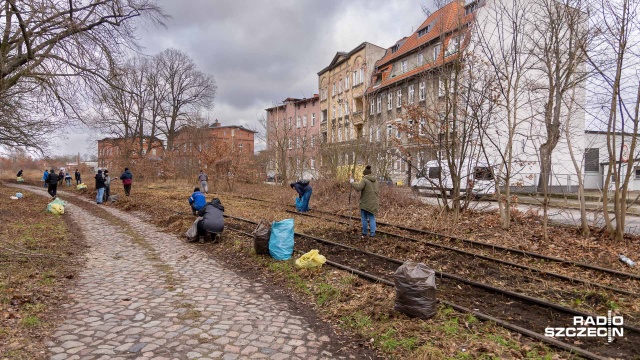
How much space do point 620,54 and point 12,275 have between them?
13398 millimetres

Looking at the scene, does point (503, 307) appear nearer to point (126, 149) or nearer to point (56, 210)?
point (56, 210)

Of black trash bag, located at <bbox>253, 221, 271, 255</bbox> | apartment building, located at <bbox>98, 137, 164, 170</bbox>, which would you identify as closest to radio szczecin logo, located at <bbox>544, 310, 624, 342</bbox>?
black trash bag, located at <bbox>253, 221, 271, 255</bbox>

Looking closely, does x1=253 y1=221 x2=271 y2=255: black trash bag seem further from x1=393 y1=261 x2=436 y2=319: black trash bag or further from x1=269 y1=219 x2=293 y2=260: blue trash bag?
x1=393 y1=261 x2=436 y2=319: black trash bag

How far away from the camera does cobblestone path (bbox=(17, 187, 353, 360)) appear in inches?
158

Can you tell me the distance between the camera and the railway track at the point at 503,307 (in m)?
4.09

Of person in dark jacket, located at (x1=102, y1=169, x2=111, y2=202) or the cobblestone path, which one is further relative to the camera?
person in dark jacket, located at (x1=102, y1=169, x2=111, y2=202)

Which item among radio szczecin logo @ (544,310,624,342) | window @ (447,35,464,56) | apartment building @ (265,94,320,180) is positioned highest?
window @ (447,35,464,56)

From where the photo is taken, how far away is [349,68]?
43.8 metres

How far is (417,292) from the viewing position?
4.70 m

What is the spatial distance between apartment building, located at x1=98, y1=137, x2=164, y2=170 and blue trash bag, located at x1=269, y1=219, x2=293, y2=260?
120 feet

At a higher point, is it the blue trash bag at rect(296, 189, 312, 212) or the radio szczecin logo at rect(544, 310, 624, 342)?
the blue trash bag at rect(296, 189, 312, 212)

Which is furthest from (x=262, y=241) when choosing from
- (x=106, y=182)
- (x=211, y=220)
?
(x=106, y=182)

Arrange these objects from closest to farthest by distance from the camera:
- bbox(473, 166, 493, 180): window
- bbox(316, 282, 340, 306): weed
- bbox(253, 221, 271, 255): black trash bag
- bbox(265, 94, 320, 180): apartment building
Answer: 1. bbox(316, 282, 340, 306): weed
2. bbox(253, 221, 271, 255): black trash bag
3. bbox(473, 166, 493, 180): window
4. bbox(265, 94, 320, 180): apartment building

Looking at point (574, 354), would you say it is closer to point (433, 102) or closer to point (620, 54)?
point (620, 54)
